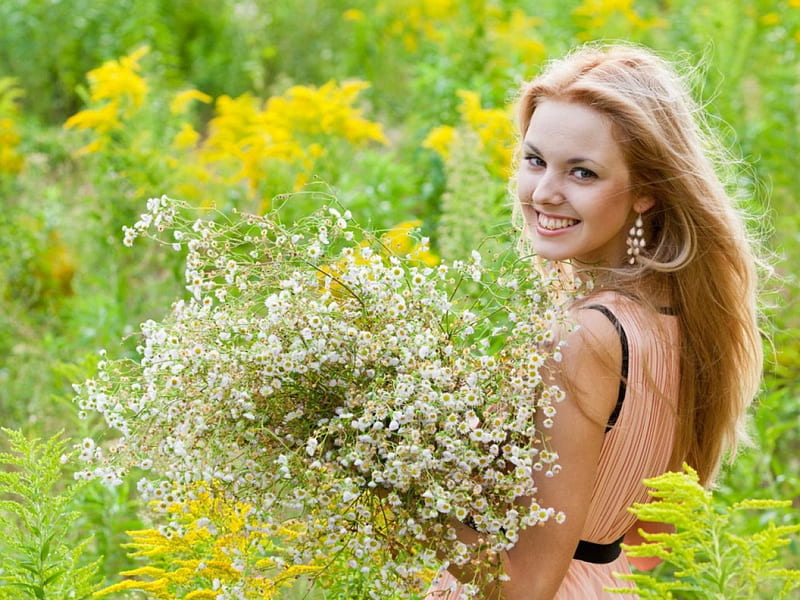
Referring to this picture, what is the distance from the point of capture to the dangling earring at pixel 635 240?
1.61 m

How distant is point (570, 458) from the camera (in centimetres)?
147

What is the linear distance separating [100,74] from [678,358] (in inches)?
117

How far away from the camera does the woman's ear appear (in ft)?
5.37

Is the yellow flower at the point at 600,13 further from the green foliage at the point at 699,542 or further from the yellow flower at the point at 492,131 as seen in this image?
the green foliage at the point at 699,542

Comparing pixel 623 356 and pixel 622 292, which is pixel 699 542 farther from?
pixel 622 292

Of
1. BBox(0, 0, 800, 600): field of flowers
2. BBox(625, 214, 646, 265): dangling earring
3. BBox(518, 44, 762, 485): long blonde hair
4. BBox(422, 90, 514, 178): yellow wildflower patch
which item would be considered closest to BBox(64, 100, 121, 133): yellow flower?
BBox(0, 0, 800, 600): field of flowers

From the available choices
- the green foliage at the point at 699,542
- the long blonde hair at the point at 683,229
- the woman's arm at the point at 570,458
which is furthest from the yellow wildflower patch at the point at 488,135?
the green foliage at the point at 699,542

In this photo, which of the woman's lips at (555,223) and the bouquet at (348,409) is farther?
the woman's lips at (555,223)

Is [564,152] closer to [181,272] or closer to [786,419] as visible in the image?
[181,272]

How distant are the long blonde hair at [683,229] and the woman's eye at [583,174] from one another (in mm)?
61

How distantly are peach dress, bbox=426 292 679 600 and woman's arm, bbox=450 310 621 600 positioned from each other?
0.13ft

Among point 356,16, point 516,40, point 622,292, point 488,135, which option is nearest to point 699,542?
point 622,292

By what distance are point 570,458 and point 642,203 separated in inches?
17.1

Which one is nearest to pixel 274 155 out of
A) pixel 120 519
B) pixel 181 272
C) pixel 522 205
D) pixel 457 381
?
pixel 181 272
